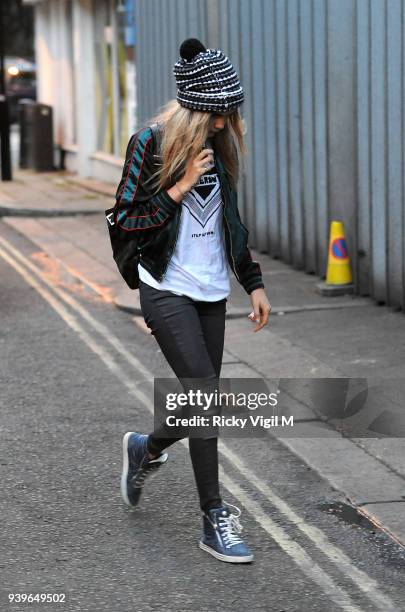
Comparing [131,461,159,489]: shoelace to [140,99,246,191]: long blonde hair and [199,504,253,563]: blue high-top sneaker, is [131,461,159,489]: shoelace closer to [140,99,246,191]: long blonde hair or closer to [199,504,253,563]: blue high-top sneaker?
[199,504,253,563]: blue high-top sneaker

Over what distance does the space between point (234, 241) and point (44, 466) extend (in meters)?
1.84

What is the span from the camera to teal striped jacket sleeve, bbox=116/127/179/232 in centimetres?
501

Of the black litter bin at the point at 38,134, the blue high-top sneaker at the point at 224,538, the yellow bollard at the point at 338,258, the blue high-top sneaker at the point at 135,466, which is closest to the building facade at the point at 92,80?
the black litter bin at the point at 38,134

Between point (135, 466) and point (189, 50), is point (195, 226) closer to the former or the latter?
point (189, 50)

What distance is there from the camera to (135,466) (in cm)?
564

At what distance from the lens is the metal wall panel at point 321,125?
993 centimetres

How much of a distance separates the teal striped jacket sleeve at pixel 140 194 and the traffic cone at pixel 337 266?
5728mm

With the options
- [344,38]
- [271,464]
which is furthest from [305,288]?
[271,464]

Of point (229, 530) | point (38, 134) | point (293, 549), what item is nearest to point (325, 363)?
point (293, 549)

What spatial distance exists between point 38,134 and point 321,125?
12506mm

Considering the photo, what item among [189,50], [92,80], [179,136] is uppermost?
[92,80]

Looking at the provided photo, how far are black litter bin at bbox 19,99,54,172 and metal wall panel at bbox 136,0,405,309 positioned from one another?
8814mm

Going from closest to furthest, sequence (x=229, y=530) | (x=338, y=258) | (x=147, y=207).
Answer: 1. (x=147, y=207)
2. (x=229, y=530)
3. (x=338, y=258)

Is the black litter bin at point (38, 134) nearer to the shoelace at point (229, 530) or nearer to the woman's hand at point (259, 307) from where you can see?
the woman's hand at point (259, 307)
